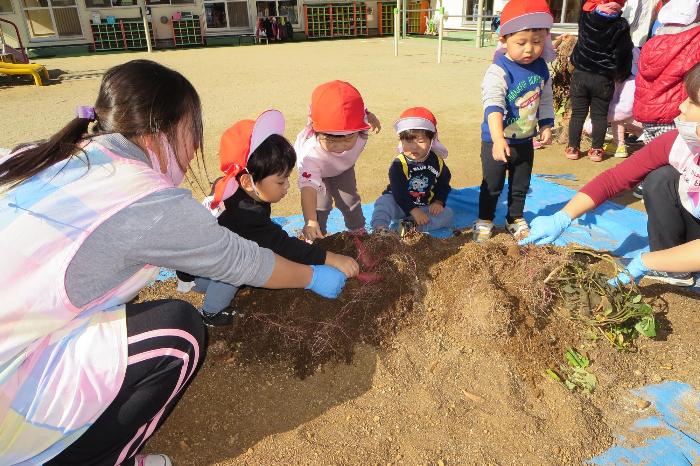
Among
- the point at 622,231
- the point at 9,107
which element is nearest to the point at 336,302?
the point at 622,231

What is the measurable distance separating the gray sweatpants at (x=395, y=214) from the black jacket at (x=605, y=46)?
2.33 meters

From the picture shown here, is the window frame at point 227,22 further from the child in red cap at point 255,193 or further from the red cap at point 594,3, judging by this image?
the child in red cap at point 255,193

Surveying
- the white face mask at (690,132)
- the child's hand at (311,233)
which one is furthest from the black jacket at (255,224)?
the white face mask at (690,132)

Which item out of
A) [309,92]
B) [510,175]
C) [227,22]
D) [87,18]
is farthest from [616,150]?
[227,22]

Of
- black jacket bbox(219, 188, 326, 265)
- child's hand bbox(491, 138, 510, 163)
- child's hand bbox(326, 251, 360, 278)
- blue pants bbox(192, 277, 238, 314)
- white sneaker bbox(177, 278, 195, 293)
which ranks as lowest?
white sneaker bbox(177, 278, 195, 293)

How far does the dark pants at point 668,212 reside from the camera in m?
2.54

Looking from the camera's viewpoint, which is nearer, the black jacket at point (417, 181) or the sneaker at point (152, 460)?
the sneaker at point (152, 460)

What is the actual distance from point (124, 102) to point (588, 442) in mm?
1839

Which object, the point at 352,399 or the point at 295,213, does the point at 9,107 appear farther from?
the point at 352,399

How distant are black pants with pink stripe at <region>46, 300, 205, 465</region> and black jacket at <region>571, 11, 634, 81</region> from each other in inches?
175

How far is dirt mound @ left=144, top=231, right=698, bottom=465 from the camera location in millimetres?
1678

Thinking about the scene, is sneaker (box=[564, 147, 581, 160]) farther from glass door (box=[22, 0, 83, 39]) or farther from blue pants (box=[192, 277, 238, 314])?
glass door (box=[22, 0, 83, 39])

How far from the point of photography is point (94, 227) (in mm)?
1229

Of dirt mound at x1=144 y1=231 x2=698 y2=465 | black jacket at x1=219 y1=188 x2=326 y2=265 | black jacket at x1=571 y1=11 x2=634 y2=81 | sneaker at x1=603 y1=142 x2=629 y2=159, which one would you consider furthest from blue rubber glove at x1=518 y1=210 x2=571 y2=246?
sneaker at x1=603 y1=142 x2=629 y2=159
